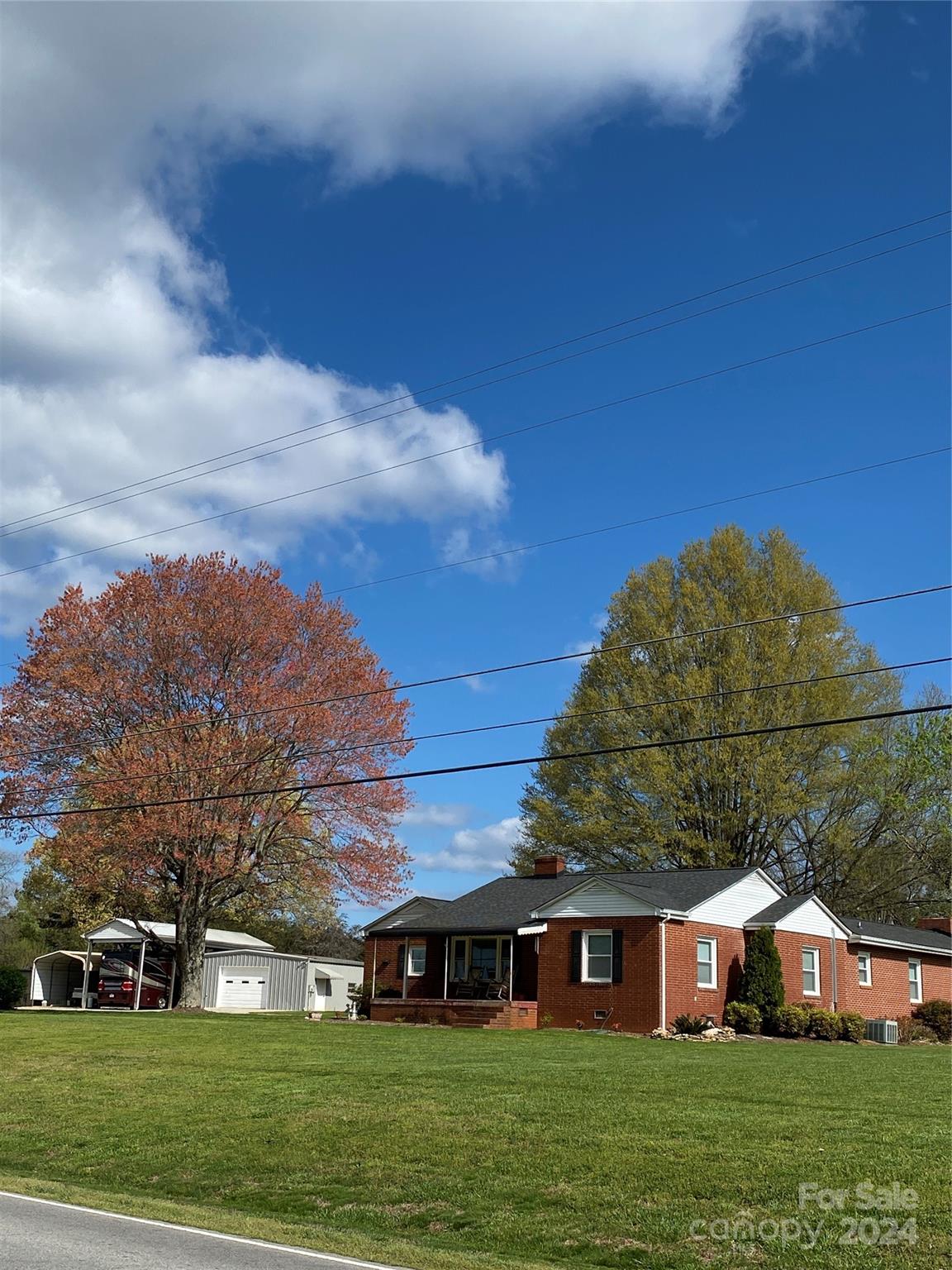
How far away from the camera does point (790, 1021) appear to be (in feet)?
106

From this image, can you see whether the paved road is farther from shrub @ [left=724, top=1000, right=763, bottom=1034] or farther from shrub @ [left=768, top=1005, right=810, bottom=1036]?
shrub @ [left=768, top=1005, right=810, bottom=1036]

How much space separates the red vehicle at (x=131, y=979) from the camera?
1891 inches

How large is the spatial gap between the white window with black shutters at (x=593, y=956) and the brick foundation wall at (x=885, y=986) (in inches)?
342

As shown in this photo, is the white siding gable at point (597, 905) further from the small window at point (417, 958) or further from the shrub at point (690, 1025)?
the small window at point (417, 958)

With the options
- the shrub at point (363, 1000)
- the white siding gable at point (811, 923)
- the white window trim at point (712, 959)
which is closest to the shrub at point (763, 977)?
the white window trim at point (712, 959)

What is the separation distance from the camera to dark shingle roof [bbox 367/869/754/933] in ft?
113

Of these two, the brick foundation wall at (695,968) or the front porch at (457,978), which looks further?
the front porch at (457,978)

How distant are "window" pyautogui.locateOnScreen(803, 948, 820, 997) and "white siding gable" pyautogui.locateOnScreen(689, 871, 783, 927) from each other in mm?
1909

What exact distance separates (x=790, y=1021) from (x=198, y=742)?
1916 centimetres

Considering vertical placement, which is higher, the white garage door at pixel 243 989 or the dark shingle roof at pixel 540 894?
the dark shingle roof at pixel 540 894

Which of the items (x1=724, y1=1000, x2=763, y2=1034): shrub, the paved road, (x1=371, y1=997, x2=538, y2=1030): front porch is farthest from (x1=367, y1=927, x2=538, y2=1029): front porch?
the paved road

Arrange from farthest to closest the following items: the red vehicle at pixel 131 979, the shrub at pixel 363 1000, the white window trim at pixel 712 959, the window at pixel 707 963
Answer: the red vehicle at pixel 131 979 < the shrub at pixel 363 1000 < the window at pixel 707 963 < the white window trim at pixel 712 959

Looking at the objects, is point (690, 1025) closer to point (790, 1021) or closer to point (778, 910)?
point (790, 1021)

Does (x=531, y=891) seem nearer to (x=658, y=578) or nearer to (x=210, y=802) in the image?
(x=210, y=802)
